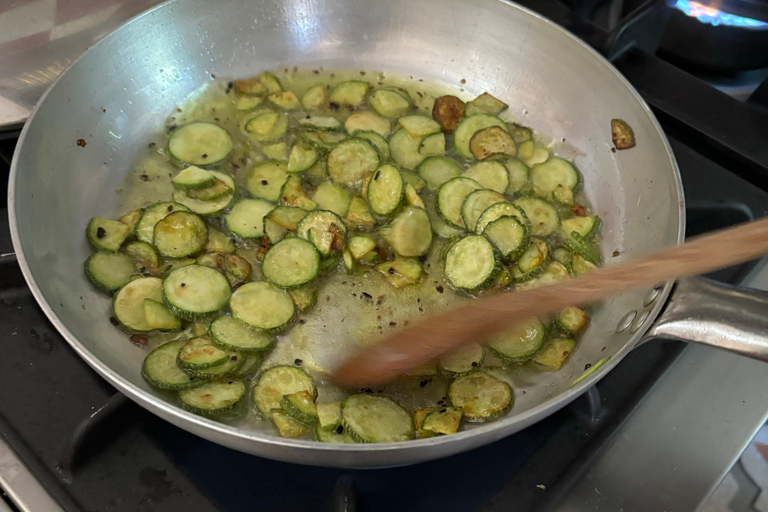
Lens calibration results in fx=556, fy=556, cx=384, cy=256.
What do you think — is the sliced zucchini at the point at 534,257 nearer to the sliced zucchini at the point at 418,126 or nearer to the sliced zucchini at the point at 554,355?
the sliced zucchini at the point at 554,355

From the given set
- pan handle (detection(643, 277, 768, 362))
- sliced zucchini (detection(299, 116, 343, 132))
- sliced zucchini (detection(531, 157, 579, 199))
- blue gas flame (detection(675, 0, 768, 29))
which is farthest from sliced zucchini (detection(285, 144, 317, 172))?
blue gas flame (detection(675, 0, 768, 29))

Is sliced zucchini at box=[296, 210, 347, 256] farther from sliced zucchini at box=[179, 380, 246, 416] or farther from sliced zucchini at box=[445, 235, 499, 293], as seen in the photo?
sliced zucchini at box=[179, 380, 246, 416]

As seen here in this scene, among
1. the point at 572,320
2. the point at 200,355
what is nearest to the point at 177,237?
Answer: the point at 200,355

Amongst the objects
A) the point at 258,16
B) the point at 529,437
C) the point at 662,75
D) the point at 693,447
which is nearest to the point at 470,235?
the point at 529,437

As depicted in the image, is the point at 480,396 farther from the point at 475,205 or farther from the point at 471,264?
the point at 475,205

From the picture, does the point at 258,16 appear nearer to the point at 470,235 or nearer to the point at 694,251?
the point at 470,235
